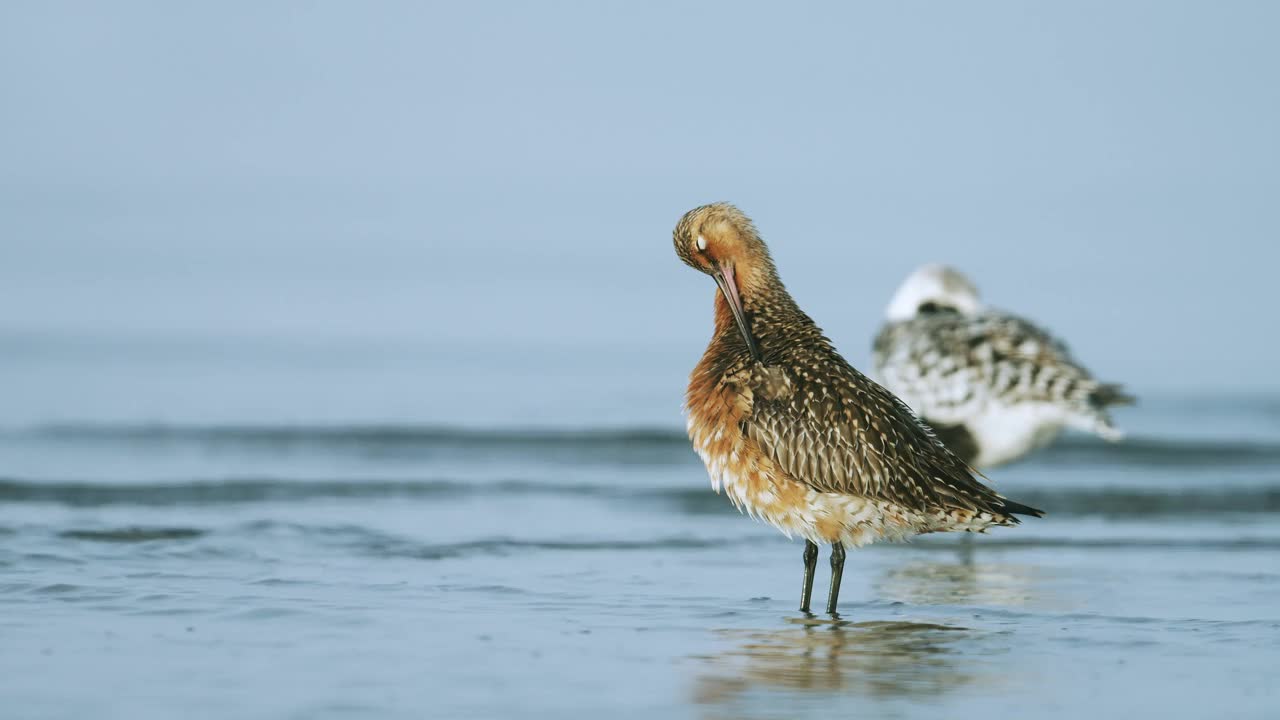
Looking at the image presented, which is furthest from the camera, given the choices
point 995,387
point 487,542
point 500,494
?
point 500,494

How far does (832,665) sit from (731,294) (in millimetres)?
2156

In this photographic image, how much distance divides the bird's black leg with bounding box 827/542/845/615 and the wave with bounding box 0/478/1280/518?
4485 mm

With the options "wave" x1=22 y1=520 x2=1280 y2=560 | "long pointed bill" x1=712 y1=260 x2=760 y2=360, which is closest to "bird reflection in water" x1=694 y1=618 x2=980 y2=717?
"long pointed bill" x1=712 y1=260 x2=760 y2=360

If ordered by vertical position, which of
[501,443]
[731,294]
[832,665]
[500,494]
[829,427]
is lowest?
[832,665]

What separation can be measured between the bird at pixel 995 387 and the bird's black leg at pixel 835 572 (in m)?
3.80

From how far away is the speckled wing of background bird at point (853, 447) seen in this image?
7.11 meters

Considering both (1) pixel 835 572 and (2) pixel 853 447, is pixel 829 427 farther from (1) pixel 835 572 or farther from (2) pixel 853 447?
(1) pixel 835 572

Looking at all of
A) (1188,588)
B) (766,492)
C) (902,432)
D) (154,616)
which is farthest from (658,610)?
(1188,588)

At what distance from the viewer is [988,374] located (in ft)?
36.4

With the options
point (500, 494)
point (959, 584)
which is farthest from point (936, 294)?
point (959, 584)

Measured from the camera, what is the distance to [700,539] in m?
10.4

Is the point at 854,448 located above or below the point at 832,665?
above

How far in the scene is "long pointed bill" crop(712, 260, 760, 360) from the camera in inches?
304

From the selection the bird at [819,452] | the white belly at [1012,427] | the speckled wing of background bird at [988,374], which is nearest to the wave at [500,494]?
the white belly at [1012,427]
